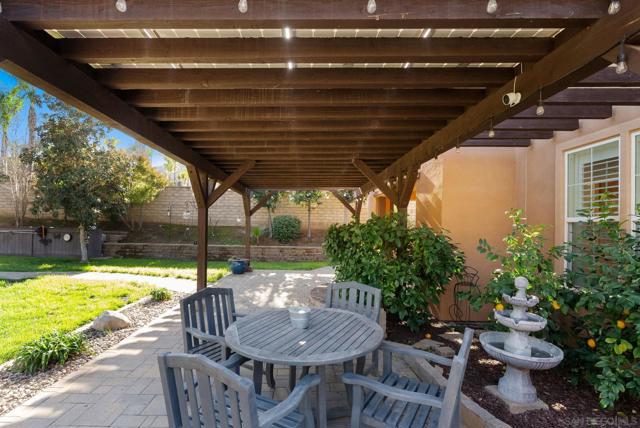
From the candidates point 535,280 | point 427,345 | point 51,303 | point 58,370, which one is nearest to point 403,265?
point 427,345

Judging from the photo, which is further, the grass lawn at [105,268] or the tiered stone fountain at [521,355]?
the grass lawn at [105,268]

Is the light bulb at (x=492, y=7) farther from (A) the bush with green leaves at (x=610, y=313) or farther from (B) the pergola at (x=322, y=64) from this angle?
(A) the bush with green leaves at (x=610, y=313)

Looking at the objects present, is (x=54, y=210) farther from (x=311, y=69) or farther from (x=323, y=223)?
(x=311, y=69)

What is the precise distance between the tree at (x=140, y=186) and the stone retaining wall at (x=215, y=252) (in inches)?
66.1

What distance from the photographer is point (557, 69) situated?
2.08 metres

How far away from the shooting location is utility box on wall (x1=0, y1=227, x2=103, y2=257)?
39.9 ft

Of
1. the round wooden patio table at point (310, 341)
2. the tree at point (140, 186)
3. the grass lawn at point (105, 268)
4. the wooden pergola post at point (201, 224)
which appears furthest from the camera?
the tree at point (140, 186)

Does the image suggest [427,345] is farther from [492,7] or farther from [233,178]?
[233,178]

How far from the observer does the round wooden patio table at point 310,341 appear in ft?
6.56

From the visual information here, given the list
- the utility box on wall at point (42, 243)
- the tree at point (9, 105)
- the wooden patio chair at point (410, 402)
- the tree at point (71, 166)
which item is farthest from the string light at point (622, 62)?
the tree at point (9, 105)

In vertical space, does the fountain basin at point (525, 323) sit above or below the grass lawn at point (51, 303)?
above

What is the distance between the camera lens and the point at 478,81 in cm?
261

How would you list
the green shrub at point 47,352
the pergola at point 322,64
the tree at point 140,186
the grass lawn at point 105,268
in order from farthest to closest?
the tree at point 140,186, the grass lawn at point 105,268, the green shrub at point 47,352, the pergola at point 322,64

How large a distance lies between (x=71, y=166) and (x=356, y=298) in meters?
11.2
